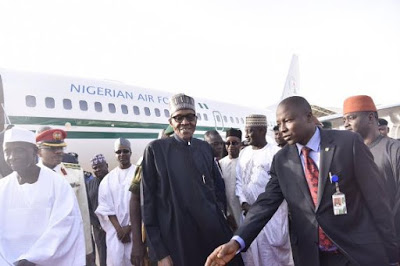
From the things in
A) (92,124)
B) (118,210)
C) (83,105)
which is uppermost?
(83,105)

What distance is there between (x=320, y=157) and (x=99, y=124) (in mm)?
8437

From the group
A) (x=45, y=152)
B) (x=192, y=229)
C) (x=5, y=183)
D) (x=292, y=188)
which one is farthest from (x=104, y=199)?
(x=292, y=188)

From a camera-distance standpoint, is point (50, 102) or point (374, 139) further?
point (50, 102)

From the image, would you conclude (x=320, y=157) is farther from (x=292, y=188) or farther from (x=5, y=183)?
(x=5, y=183)

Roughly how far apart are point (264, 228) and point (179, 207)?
145cm

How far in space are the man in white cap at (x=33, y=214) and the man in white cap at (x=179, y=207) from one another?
0.58 meters

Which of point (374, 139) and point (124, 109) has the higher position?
point (124, 109)

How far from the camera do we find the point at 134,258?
2.89 metres

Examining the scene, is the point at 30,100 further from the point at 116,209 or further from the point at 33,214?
the point at 33,214

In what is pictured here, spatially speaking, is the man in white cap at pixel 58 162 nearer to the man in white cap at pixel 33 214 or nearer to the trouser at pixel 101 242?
the man in white cap at pixel 33 214

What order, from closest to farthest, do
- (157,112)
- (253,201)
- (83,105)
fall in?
(253,201), (83,105), (157,112)

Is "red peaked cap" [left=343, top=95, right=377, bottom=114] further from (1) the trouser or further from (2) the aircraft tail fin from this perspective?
(2) the aircraft tail fin

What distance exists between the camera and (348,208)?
6.75 ft

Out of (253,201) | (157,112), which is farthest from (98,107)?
(253,201)
